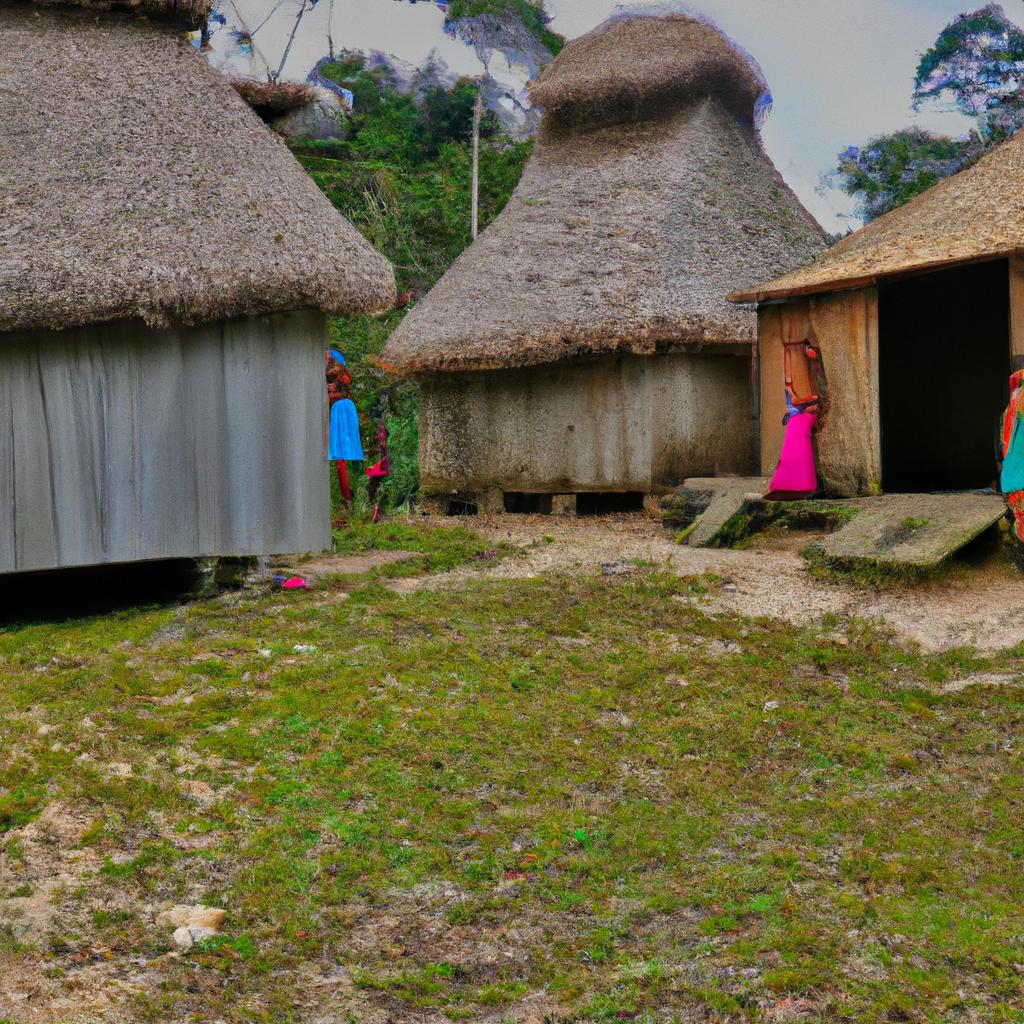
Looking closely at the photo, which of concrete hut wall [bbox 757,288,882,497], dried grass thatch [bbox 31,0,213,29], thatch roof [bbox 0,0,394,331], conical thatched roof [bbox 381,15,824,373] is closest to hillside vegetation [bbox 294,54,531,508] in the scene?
conical thatched roof [bbox 381,15,824,373]

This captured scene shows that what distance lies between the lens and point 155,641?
23.2 feet

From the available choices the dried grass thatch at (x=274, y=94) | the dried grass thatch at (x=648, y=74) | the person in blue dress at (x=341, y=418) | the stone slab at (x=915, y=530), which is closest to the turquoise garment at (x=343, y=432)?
the person in blue dress at (x=341, y=418)

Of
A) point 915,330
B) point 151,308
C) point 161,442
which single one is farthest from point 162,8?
point 915,330

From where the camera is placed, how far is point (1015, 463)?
7.84 meters

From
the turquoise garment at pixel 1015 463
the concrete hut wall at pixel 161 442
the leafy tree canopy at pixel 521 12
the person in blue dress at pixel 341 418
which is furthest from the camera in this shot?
the leafy tree canopy at pixel 521 12

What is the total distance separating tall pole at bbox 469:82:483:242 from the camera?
19.4 metres

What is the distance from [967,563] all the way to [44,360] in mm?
5747

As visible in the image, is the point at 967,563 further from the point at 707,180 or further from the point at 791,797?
the point at 707,180

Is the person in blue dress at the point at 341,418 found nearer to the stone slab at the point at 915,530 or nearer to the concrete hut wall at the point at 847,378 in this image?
the concrete hut wall at the point at 847,378

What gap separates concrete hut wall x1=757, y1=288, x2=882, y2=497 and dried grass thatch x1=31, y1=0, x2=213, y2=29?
4.96 m

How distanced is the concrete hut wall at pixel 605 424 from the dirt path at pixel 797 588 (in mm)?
1758

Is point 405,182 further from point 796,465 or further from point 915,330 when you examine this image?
point 796,465

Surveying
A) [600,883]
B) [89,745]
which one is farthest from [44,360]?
[600,883]

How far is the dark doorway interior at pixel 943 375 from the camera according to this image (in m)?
12.4
